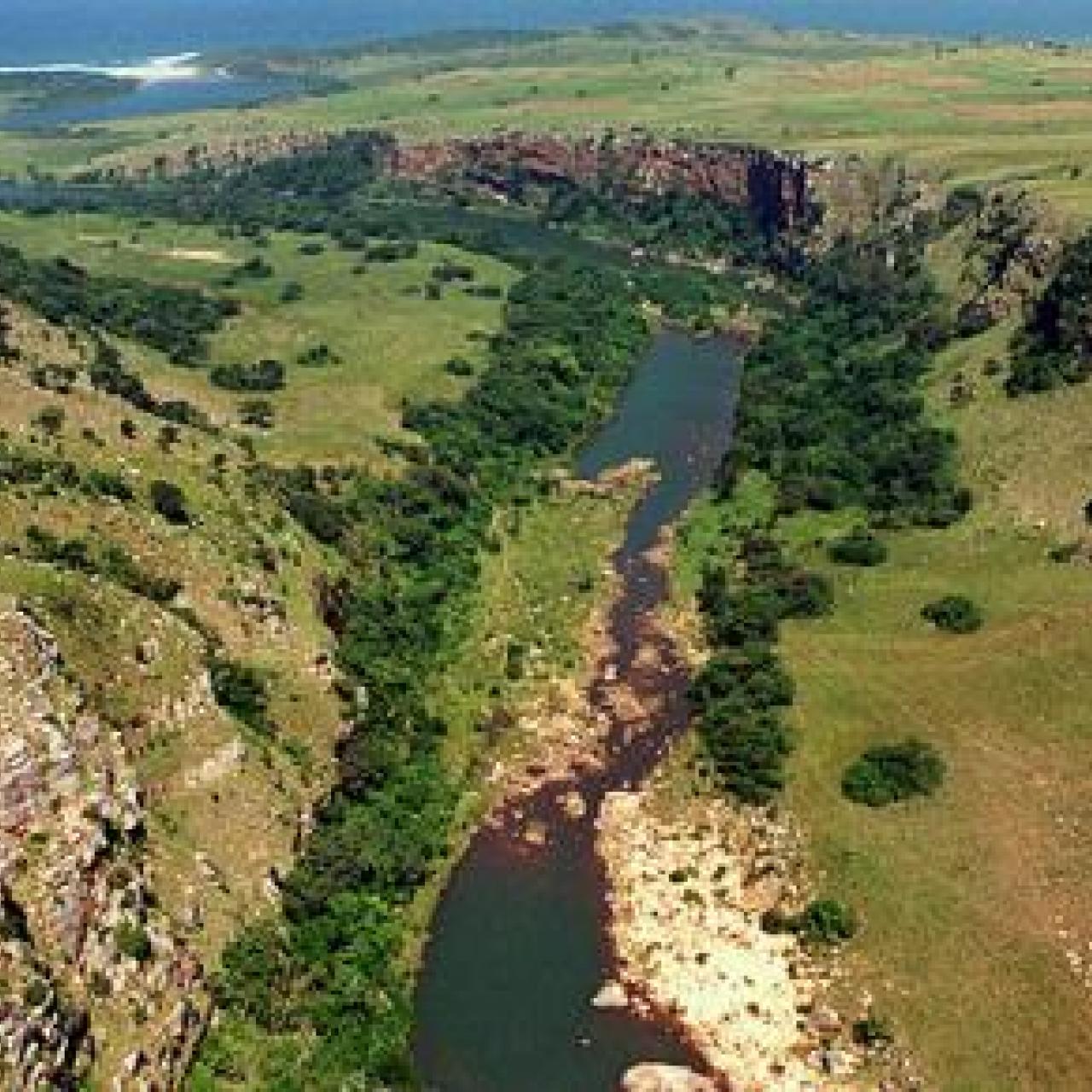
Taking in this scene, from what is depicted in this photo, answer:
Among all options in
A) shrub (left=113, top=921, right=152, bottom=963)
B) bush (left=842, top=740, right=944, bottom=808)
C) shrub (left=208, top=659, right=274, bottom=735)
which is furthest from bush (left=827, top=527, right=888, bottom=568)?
shrub (left=113, top=921, right=152, bottom=963)

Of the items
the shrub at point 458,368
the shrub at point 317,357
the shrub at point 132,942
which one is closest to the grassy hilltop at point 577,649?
the shrub at point 132,942

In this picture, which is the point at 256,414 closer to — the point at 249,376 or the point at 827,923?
the point at 249,376

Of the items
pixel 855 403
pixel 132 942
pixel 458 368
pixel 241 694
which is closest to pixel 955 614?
pixel 241 694

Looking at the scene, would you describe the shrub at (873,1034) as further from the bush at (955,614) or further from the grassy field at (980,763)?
the bush at (955,614)

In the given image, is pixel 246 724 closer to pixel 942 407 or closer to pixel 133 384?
pixel 133 384

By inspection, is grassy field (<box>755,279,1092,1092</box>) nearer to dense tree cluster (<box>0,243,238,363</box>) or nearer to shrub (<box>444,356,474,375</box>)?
shrub (<box>444,356,474,375</box>)

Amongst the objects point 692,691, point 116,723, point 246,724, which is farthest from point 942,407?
point 116,723
